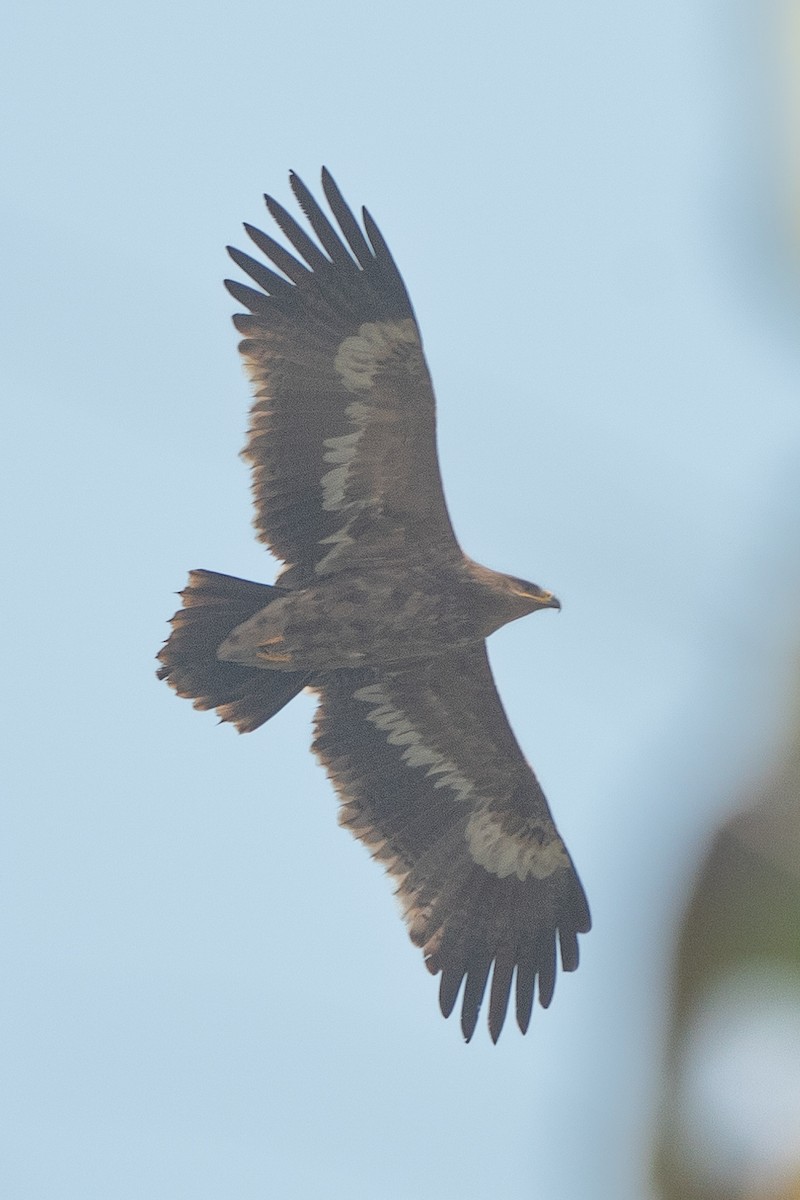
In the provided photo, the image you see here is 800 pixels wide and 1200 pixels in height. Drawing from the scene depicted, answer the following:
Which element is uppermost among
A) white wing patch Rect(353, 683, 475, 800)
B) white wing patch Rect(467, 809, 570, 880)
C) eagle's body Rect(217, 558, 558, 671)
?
eagle's body Rect(217, 558, 558, 671)

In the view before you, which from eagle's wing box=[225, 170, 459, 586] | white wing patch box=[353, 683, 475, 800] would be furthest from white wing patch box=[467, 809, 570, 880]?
eagle's wing box=[225, 170, 459, 586]

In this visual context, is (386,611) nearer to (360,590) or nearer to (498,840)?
(360,590)

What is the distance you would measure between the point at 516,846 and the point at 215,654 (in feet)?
8.59

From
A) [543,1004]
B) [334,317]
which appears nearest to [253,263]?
[334,317]

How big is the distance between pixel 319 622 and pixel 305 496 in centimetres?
79

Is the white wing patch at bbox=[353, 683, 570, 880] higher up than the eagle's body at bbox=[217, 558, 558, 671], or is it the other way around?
the eagle's body at bbox=[217, 558, 558, 671]

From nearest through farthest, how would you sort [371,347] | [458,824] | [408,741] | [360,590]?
[371,347]
[360,590]
[408,741]
[458,824]

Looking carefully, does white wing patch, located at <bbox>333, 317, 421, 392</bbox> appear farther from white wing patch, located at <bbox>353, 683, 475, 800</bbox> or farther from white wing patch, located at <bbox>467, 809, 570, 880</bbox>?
white wing patch, located at <bbox>467, 809, 570, 880</bbox>

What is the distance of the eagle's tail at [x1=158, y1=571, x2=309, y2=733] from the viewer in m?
8.55

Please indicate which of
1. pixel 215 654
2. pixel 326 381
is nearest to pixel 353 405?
pixel 326 381

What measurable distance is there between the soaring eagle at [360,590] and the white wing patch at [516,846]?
34 cm

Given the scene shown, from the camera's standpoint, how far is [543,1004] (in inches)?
376

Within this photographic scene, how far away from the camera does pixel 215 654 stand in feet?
28.3

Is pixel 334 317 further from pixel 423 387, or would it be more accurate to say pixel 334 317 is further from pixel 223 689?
pixel 223 689
